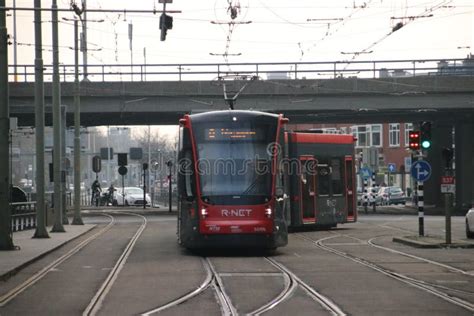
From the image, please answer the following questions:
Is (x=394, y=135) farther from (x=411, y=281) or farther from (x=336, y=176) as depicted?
(x=411, y=281)

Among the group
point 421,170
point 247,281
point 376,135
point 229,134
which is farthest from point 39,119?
point 376,135

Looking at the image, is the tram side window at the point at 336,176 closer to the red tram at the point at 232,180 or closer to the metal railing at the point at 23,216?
the red tram at the point at 232,180

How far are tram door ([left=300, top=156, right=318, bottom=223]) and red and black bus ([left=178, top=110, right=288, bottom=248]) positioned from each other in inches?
359

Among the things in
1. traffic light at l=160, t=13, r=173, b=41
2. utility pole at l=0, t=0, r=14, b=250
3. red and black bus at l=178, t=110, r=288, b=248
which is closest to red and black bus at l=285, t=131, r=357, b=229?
red and black bus at l=178, t=110, r=288, b=248

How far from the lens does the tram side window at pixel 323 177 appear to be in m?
31.4

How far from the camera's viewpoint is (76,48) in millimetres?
38750

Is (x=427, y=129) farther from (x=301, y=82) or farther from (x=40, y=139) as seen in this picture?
(x=301, y=82)

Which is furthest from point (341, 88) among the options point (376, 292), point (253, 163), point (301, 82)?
point (376, 292)

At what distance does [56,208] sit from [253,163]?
45.6 ft

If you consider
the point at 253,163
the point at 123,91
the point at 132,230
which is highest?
the point at 123,91

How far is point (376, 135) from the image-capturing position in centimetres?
10219

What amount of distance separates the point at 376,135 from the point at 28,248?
8058 cm

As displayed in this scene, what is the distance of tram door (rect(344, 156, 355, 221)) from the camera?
106ft

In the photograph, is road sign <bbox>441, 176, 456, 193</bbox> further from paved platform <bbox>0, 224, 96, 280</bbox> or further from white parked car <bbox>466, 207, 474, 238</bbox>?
paved platform <bbox>0, 224, 96, 280</bbox>
